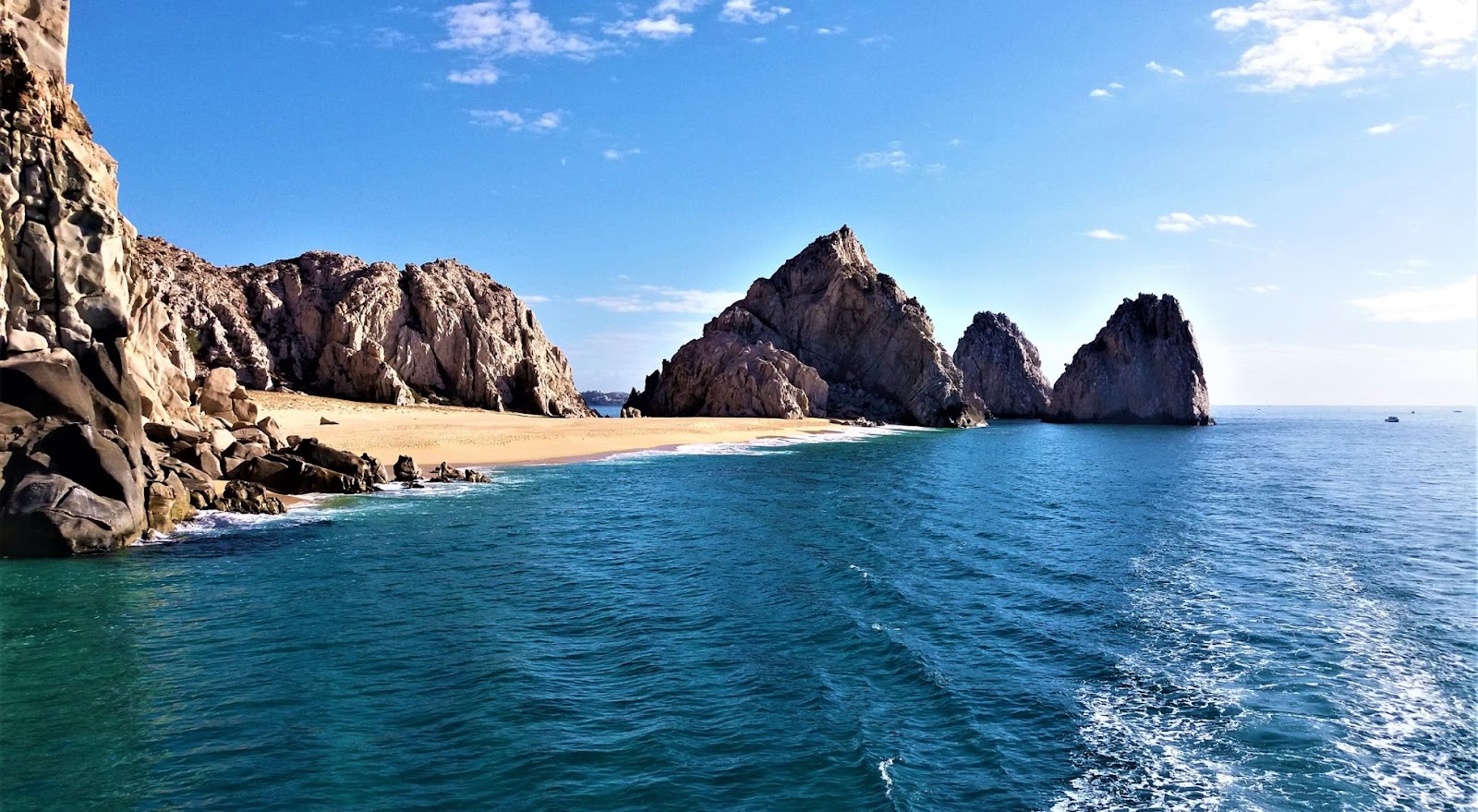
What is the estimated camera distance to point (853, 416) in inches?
4476

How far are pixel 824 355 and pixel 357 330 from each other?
65.5 metres

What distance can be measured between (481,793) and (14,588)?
1526 centimetres

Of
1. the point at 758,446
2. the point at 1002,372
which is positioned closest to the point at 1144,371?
the point at 1002,372

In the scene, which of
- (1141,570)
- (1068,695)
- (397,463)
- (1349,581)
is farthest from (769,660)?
(397,463)

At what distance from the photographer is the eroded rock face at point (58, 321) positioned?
69.4 ft

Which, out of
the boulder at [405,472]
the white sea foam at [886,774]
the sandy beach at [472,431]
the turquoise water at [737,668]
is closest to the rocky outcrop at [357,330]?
the sandy beach at [472,431]

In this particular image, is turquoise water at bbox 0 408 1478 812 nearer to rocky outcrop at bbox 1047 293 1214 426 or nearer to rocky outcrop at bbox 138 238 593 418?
rocky outcrop at bbox 138 238 593 418

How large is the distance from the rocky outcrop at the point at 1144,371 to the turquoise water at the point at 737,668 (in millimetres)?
122755

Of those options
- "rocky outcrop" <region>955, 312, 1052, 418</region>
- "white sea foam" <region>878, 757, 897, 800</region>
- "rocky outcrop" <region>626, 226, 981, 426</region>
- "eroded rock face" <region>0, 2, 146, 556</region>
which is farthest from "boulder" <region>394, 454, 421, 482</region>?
"rocky outcrop" <region>955, 312, 1052, 418</region>

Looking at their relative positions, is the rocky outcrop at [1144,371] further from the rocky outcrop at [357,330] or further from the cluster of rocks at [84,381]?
the cluster of rocks at [84,381]

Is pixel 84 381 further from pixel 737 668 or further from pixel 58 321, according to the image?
pixel 737 668

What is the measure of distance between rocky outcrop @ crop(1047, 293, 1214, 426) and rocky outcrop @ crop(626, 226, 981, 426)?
36.4 metres

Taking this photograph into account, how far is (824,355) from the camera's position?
12088 cm

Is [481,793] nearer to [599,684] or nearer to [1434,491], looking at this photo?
[599,684]
